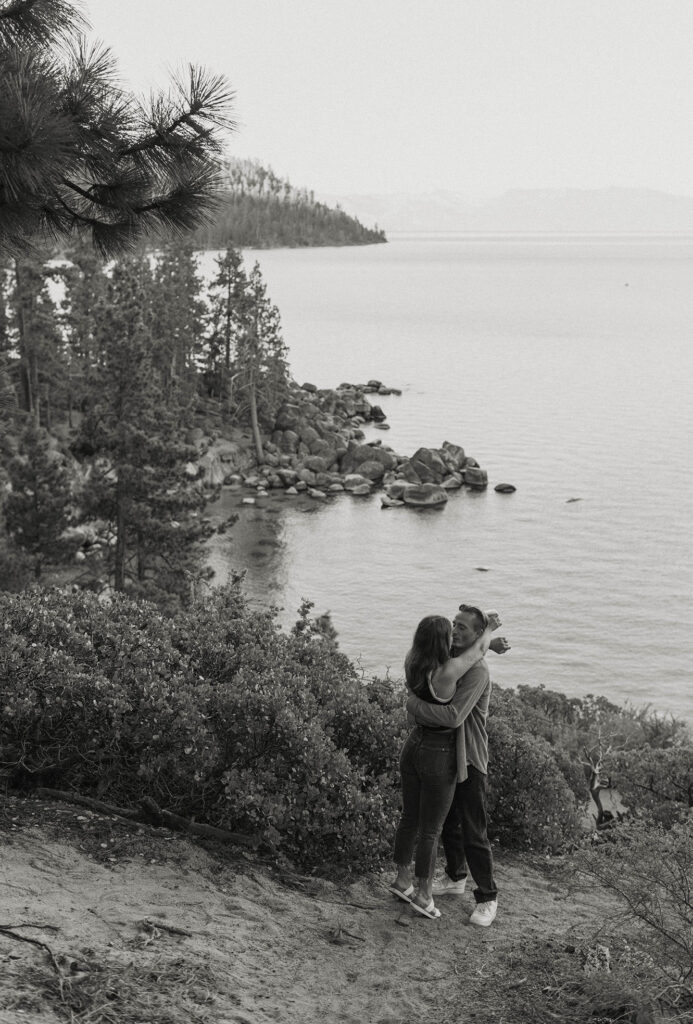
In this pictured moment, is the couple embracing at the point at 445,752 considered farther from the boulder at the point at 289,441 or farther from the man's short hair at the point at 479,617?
the boulder at the point at 289,441

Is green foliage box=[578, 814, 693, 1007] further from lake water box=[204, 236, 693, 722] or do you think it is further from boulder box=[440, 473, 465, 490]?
boulder box=[440, 473, 465, 490]

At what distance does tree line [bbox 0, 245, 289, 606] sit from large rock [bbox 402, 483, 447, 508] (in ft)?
40.5

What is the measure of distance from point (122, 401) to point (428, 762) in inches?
1080

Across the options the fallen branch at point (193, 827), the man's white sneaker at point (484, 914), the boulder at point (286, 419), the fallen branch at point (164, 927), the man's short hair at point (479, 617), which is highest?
the man's short hair at point (479, 617)

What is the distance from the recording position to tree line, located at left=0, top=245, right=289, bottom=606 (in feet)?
101

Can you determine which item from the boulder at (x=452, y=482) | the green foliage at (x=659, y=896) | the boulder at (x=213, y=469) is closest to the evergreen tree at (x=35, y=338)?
the boulder at (x=213, y=469)

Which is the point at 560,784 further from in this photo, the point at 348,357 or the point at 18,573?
the point at 348,357

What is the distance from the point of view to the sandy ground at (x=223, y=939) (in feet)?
17.5

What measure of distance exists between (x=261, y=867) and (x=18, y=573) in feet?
73.0

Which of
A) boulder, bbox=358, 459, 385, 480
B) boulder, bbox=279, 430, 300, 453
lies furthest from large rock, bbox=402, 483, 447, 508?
boulder, bbox=279, 430, 300, 453

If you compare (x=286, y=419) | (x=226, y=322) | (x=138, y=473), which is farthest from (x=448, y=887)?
(x=226, y=322)

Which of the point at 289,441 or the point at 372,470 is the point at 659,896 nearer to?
the point at 372,470

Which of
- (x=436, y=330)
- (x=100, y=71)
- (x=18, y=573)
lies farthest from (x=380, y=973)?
(x=436, y=330)

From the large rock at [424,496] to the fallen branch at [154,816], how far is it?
51.0 meters
